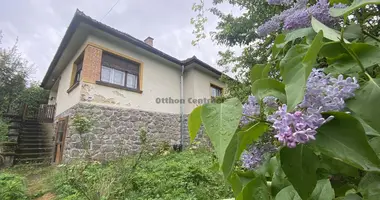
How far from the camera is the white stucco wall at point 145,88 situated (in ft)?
18.6

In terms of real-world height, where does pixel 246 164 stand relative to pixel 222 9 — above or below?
below

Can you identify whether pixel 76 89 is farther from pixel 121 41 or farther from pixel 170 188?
pixel 170 188

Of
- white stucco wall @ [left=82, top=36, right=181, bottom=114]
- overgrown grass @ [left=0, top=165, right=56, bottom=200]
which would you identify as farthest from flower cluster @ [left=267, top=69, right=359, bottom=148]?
white stucco wall @ [left=82, top=36, right=181, bottom=114]

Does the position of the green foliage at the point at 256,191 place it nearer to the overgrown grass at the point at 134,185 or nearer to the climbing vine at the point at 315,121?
the climbing vine at the point at 315,121

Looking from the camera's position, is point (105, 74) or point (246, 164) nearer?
point (246, 164)

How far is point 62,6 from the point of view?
21.4 feet

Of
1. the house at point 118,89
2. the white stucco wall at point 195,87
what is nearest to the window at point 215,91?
the white stucco wall at point 195,87

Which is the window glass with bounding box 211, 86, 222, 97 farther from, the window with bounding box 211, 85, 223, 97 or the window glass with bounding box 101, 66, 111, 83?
the window glass with bounding box 101, 66, 111, 83

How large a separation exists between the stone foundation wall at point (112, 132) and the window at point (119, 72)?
A: 32.2 inches

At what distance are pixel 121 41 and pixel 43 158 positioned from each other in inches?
181

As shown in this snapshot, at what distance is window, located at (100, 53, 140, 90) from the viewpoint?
604cm

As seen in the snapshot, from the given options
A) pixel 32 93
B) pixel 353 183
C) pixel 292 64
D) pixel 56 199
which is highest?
pixel 32 93

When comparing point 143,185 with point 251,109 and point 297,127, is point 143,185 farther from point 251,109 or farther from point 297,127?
point 297,127

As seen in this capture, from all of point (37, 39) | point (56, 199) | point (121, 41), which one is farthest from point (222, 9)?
point (37, 39)
